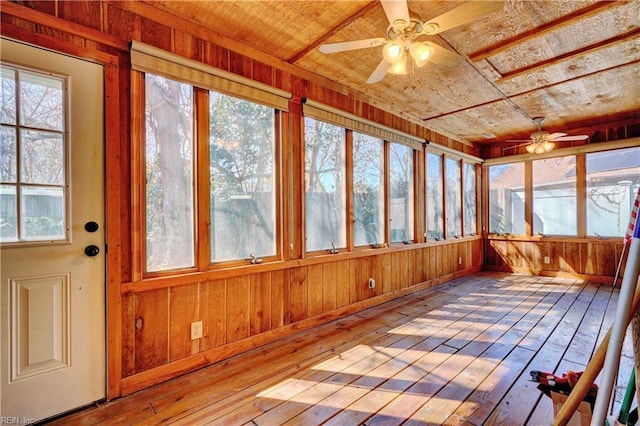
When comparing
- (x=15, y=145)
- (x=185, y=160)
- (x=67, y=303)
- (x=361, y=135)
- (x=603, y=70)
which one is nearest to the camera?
(x=15, y=145)

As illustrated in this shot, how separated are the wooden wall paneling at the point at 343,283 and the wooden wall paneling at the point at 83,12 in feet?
9.46

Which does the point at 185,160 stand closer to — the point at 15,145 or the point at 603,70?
the point at 15,145

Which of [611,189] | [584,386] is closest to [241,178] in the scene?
[584,386]

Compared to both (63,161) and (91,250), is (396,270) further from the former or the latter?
(63,161)

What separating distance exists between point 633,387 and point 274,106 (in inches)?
114

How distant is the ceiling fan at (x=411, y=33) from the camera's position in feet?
5.48

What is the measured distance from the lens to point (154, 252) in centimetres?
217

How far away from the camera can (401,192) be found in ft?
14.6

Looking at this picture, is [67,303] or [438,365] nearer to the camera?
[67,303]

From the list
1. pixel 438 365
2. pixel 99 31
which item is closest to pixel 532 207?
pixel 438 365

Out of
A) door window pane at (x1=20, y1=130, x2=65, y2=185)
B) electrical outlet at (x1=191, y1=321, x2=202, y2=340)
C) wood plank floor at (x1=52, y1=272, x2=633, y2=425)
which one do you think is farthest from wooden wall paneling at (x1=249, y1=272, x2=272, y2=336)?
door window pane at (x1=20, y1=130, x2=65, y2=185)

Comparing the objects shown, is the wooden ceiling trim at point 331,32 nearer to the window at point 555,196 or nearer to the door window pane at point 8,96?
the door window pane at point 8,96

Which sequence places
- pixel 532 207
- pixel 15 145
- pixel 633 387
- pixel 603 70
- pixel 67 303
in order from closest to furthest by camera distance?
pixel 633 387, pixel 15 145, pixel 67 303, pixel 603 70, pixel 532 207

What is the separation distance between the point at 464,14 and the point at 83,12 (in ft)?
7.72
